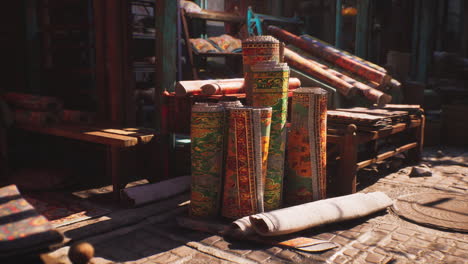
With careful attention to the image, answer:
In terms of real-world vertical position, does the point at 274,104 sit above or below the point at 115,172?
above

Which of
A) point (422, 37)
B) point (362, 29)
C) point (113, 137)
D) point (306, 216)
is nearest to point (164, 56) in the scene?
point (113, 137)

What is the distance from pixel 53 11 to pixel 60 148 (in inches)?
86.5

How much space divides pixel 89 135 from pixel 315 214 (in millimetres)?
2714

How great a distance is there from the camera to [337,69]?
854 centimetres

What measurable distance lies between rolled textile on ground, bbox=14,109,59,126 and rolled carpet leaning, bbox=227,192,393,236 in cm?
310

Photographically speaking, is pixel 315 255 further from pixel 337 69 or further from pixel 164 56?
pixel 337 69

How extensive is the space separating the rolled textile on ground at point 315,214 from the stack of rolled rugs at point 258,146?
0.34 m

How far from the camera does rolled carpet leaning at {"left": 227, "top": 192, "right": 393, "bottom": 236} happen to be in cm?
378

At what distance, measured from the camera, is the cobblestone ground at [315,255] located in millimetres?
3518

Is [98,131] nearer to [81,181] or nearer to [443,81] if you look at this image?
[81,181]

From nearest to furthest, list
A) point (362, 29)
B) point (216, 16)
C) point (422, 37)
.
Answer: point (216, 16) → point (362, 29) → point (422, 37)

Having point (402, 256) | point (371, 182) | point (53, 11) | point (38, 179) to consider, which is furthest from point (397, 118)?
point (53, 11)

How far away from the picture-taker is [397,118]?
629 cm

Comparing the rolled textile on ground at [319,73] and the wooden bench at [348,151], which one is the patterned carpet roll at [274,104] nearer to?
the wooden bench at [348,151]
